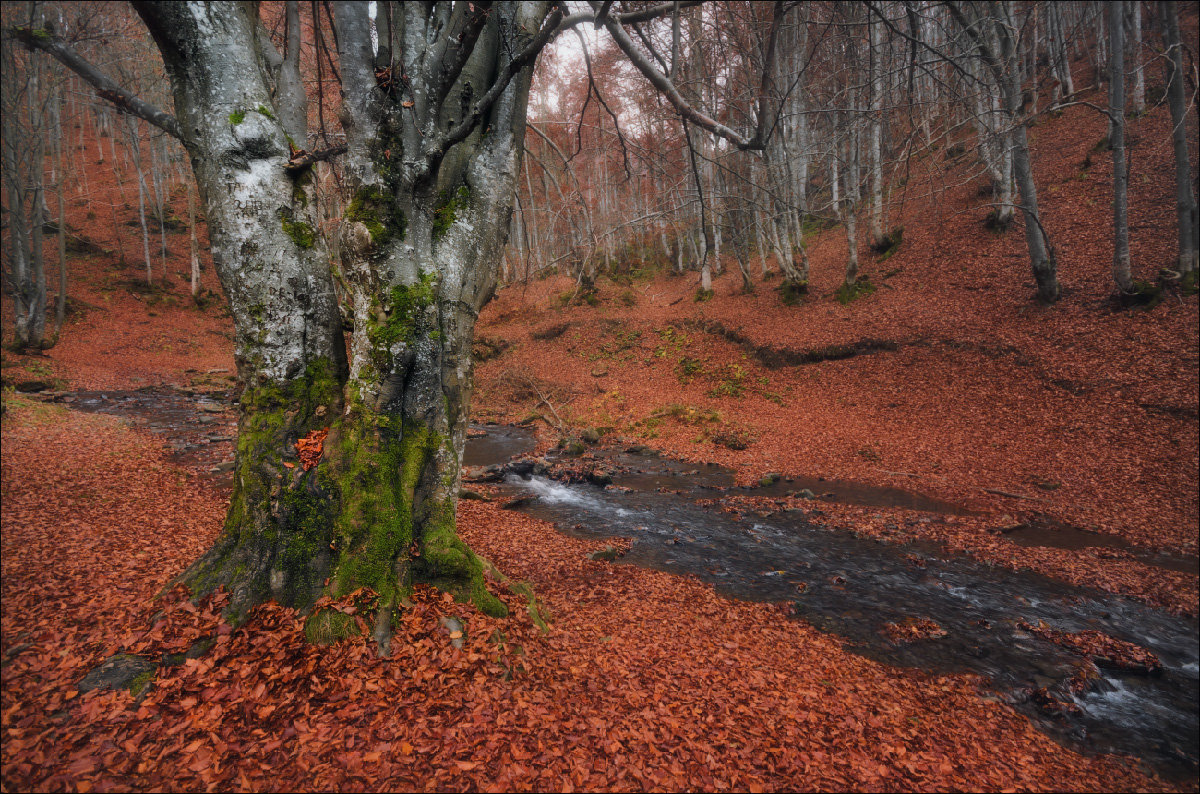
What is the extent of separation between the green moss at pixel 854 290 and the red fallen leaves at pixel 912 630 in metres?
13.3

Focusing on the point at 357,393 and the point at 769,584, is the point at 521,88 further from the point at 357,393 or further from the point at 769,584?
the point at 769,584

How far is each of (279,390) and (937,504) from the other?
964 cm

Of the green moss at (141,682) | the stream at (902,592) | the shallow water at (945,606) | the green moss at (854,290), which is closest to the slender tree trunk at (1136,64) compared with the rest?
the green moss at (854,290)

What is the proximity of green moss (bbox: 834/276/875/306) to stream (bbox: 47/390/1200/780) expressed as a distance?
9092mm

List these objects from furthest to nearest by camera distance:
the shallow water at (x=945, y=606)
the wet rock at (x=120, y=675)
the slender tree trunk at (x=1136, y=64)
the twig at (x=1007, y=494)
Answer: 1. the slender tree trunk at (x=1136, y=64)
2. the twig at (x=1007, y=494)
3. the shallow water at (x=945, y=606)
4. the wet rock at (x=120, y=675)

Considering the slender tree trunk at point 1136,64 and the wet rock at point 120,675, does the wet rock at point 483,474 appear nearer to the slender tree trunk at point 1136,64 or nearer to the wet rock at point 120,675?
the wet rock at point 120,675

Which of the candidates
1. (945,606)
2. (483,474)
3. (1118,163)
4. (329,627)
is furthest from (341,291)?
(1118,163)

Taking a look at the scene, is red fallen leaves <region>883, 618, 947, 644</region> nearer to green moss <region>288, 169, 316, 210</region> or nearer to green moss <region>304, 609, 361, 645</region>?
green moss <region>304, 609, 361, 645</region>

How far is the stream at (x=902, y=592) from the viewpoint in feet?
13.8

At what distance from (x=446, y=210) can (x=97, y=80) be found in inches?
99.1

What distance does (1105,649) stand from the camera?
4.88 metres

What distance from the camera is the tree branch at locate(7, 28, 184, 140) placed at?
331 cm

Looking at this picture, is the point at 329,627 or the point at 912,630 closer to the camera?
the point at 329,627

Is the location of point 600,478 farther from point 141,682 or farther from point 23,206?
point 23,206
